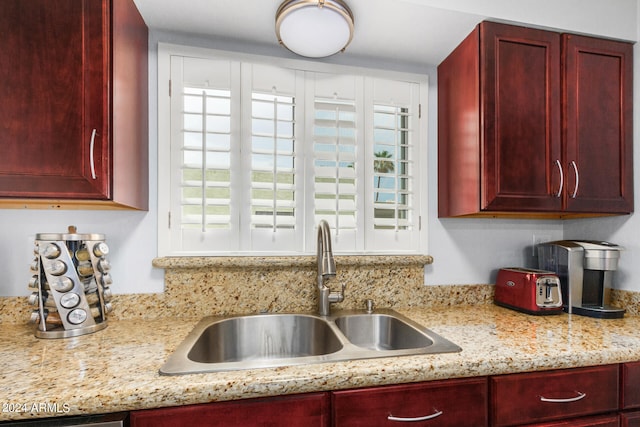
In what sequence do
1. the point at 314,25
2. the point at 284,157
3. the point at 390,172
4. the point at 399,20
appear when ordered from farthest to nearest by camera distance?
the point at 390,172 → the point at 284,157 → the point at 399,20 → the point at 314,25

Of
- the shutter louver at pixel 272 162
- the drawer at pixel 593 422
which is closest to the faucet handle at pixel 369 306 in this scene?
Answer: the shutter louver at pixel 272 162

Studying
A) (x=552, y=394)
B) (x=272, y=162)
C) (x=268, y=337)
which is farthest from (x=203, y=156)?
(x=552, y=394)

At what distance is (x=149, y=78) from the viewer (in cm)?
149

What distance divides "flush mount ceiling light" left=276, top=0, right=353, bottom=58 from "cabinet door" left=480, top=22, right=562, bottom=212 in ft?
1.99

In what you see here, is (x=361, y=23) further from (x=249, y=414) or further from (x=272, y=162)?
(x=249, y=414)

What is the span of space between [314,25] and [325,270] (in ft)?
3.18

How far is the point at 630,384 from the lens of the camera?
1101 millimetres

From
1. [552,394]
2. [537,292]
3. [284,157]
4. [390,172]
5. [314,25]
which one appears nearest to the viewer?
[552,394]

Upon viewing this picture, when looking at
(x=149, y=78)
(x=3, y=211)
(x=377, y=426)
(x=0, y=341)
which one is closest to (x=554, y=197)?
(x=377, y=426)

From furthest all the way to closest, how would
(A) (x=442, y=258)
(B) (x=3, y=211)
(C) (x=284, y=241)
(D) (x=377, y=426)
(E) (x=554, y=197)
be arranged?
(A) (x=442, y=258), (C) (x=284, y=241), (E) (x=554, y=197), (B) (x=3, y=211), (D) (x=377, y=426)

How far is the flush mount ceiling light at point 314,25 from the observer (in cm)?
122

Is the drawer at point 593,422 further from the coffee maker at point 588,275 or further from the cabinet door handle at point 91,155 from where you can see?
the cabinet door handle at point 91,155

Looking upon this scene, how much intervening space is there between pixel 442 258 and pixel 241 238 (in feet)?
3.40

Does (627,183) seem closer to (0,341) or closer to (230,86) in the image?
(230,86)
